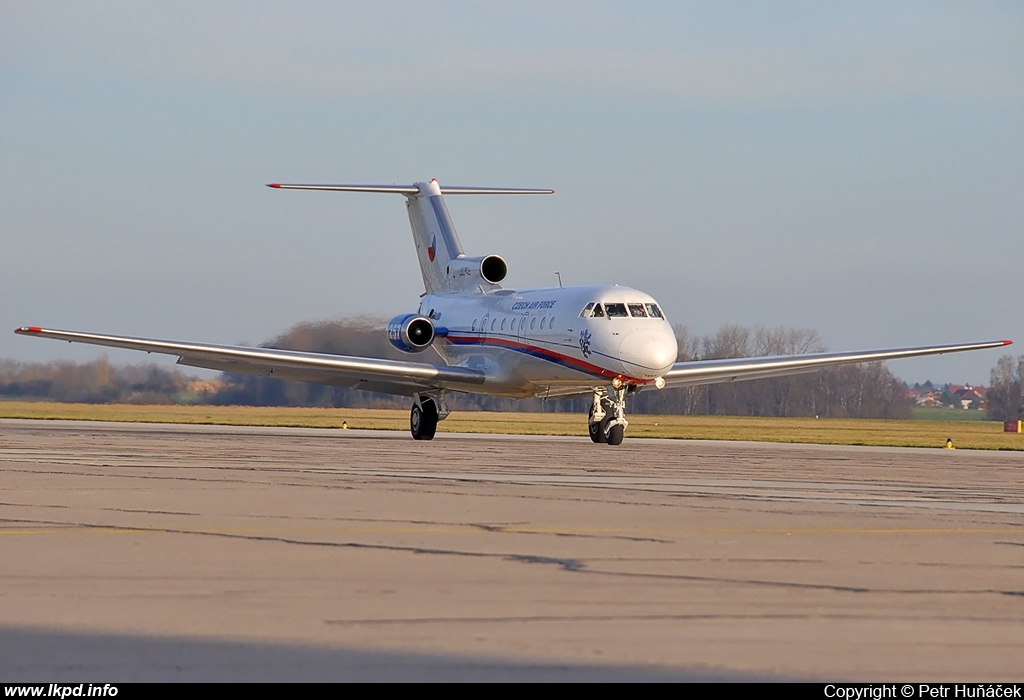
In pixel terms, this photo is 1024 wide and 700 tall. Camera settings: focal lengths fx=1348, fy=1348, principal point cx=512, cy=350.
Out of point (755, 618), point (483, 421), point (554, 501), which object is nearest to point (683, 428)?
point (483, 421)

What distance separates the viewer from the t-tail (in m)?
34.9

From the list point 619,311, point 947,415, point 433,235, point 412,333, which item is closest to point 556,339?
point 619,311

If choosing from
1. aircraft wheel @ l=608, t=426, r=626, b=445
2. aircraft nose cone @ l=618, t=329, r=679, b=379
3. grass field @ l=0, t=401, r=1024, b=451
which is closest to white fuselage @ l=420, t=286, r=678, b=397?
aircraft nose cone @ l=618, t=329, r=679, b=379

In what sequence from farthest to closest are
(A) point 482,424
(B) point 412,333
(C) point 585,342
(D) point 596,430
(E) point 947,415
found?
(E) point 947,415
(A) point 482,424
(B) point 412,333
(D) point 596,430
(C) point 585,342

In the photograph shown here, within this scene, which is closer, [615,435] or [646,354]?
[646,354]

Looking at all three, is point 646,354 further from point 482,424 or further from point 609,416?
point 482,424

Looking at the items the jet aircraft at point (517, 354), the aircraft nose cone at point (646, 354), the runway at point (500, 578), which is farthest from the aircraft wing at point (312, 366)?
the runway at point (500, 578)

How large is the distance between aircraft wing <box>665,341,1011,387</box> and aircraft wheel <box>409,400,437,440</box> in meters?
5.47

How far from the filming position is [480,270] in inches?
1369

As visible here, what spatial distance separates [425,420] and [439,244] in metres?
8.01

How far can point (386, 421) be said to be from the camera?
45688 millimetres

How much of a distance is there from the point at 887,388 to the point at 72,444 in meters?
47.2

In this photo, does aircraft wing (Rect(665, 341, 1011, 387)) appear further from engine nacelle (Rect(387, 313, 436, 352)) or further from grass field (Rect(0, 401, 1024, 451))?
engine nacelle (Rect(387, 313, 436, 352))

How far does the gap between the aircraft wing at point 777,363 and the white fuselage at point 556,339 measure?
286 centimetres
